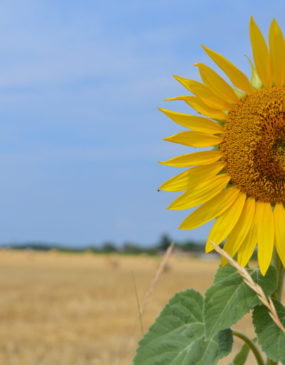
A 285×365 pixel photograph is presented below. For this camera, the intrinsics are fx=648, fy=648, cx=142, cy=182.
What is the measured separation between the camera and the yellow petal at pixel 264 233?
1.29 meters

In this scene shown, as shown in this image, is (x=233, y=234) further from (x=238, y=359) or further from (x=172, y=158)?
(x=238, y=359)

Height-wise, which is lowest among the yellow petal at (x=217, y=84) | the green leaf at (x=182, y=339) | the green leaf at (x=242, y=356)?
the green leaf at (x=242, y=356)

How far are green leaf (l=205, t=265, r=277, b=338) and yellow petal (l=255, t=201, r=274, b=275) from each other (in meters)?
0.03

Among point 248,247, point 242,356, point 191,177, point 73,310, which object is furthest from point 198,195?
point 73,310

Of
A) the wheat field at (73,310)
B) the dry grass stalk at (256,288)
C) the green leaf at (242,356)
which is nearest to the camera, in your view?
the dry grass stalk at (256,288)

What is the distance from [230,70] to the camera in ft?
4.42

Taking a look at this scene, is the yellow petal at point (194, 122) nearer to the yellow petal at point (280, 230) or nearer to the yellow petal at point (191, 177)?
the yellow petal at point (191, 177)

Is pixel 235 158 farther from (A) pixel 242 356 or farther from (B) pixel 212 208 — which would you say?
(A) pixel 242 356

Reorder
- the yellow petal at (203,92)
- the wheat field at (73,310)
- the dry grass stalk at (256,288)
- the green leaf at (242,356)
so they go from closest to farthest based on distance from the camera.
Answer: the dry grass stalk at (256,288) → the yellow petal at (203,92) → the green leaf at (242,356) → the wheat field at (73,310)

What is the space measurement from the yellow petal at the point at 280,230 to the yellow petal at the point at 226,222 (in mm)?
75

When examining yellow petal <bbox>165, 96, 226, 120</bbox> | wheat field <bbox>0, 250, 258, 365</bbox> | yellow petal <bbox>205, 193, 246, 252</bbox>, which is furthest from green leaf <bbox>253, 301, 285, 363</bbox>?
wheat field <bbox>0, 250, 258, 365</bbox>

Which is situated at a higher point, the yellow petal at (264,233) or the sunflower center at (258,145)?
the sunflower center at (258,145)

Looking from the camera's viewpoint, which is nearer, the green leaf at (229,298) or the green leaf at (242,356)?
the green leaf at (229,298)

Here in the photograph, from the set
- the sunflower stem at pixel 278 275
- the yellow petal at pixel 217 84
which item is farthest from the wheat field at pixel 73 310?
the yellow petal at pixel 217 84
